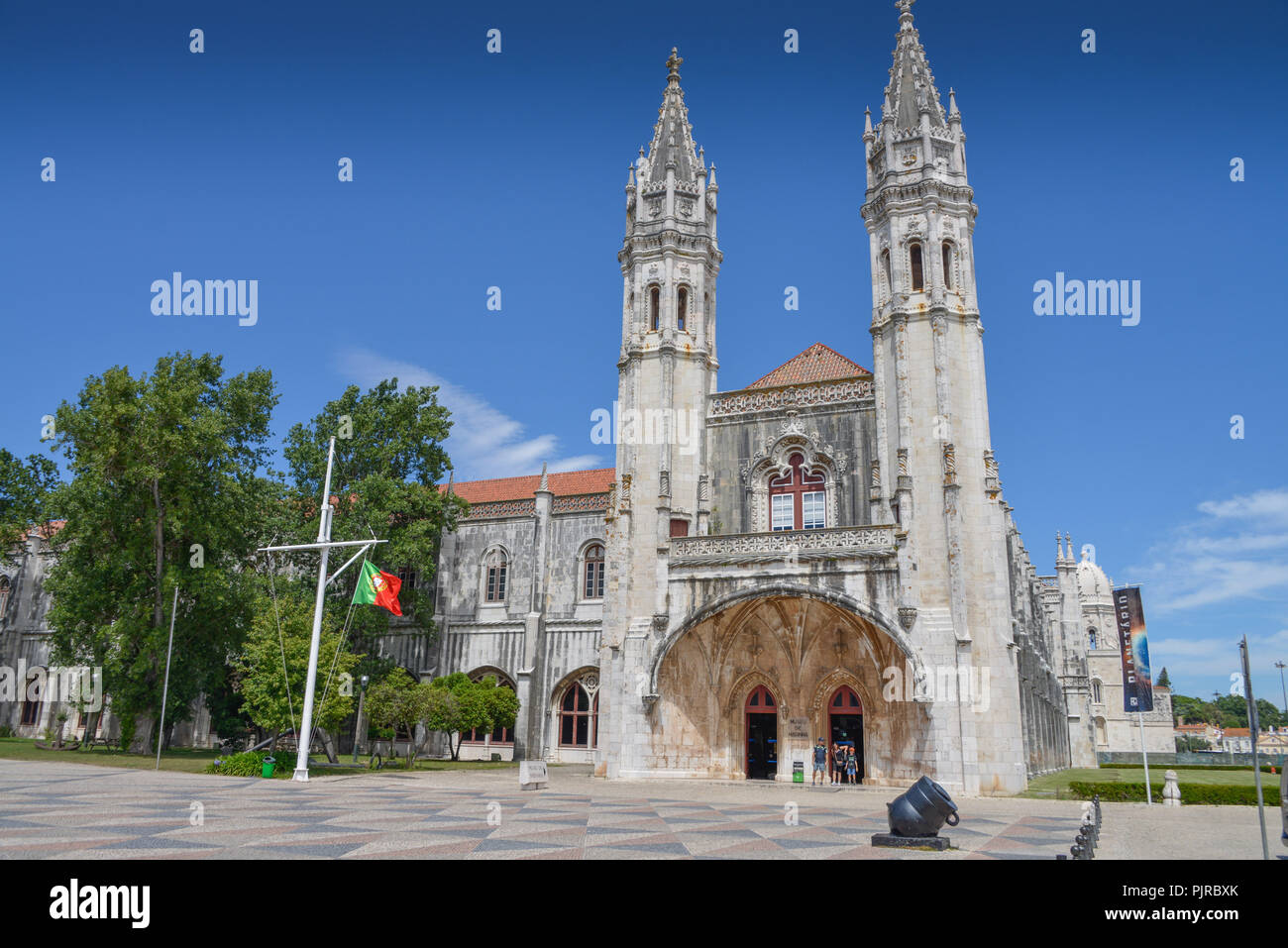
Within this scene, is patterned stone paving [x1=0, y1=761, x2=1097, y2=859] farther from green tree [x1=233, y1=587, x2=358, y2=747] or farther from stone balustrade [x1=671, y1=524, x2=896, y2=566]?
stone balustrade [x1=671, y1=524, x2=896, y2=566]

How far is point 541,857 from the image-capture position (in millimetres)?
10453

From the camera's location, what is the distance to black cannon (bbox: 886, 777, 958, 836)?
492 inches

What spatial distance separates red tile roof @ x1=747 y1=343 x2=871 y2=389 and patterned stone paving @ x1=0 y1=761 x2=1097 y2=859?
1574 cm

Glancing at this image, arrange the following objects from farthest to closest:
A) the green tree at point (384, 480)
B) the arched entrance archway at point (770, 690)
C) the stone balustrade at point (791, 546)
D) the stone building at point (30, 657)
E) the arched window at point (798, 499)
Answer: the stone building at point (30, 657)
the green tree at point (384, 480)
the arched window at point (798, 499)
the arched entrance archway at point (770, 690)
the stone balustrade at point (791, 546)

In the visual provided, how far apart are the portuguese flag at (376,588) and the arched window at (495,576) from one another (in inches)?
599

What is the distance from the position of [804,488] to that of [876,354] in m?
5.27

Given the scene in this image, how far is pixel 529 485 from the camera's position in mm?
45438

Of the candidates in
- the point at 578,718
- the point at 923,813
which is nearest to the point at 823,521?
the point at 578,718

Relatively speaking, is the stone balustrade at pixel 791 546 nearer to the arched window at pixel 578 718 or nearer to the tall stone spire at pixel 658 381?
the tall stone spire at pixel 658 381

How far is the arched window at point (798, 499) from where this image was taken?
30812mm

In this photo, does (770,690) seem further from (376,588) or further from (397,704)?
(376,588)

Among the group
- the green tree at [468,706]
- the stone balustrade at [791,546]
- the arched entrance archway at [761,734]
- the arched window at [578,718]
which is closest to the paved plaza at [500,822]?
the arched entrance archway at [761,734]

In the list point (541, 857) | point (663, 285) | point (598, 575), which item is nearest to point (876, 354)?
point (663, 285)

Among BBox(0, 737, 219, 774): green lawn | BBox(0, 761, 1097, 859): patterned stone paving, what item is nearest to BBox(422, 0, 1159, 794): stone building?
BBox(0, 761, 1097, 859): patterned stone paving
